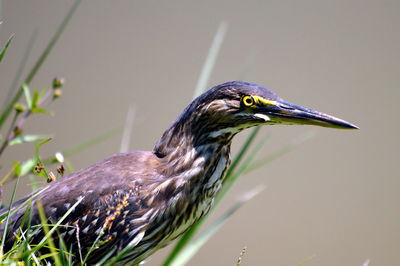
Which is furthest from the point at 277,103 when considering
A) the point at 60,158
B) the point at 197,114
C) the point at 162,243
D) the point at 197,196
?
the point at 60,158

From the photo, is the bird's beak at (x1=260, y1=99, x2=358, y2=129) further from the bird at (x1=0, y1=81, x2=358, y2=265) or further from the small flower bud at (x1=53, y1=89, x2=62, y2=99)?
the small flower bud at (x1=53, y1=89, x2=62, y2=99)

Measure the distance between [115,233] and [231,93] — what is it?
549 mm

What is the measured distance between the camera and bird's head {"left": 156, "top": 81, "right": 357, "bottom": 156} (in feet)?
4.58

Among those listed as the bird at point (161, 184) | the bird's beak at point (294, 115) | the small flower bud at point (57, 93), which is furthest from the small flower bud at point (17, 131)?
the bird's beak at point (294, 115)

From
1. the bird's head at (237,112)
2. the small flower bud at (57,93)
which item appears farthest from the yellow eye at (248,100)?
the small flower bud at (57,93)

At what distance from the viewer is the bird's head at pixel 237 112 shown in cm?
139

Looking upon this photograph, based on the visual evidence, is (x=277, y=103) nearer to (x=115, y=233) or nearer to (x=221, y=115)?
(x=221, y=115)

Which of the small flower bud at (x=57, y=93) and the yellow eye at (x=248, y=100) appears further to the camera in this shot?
the yellow eye at (x=248, y=100)

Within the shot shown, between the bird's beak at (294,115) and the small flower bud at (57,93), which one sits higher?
the bird's beak at (294,115)

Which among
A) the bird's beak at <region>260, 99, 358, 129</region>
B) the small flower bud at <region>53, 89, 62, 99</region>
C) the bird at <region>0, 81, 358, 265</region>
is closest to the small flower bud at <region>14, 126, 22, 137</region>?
the small flower bud at <region>53, 89, 62, 99</region>

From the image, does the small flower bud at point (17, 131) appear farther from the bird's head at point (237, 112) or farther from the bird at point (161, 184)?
the bird's head at point (237, 112)

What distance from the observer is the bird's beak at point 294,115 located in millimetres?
1350

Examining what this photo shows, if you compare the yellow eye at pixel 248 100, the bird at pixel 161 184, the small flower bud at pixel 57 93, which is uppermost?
the yellow eye at pixel 248 100

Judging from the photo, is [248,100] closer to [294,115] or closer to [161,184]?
[294,115]
